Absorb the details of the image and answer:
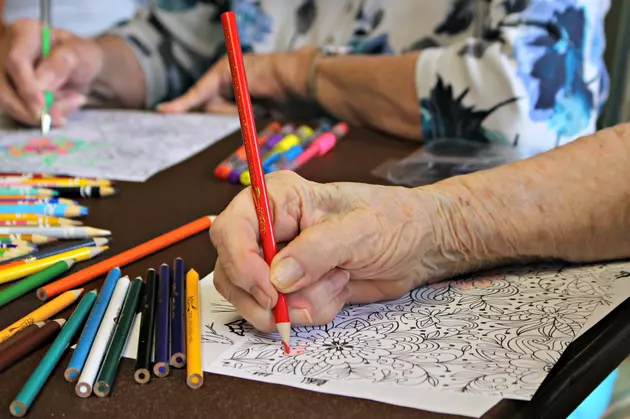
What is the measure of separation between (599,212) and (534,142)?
29 cm

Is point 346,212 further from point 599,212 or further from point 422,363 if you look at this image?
point 599,212

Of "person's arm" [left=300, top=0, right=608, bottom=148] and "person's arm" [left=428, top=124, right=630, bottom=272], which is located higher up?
"person's arm" [left=300, top=0, right=608, bottom=148]

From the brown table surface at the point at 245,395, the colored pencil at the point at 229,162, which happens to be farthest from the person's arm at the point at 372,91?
the brown table surface at the point at 245,395

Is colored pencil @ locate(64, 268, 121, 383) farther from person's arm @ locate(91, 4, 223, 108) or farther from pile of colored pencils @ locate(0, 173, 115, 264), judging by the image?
person's arm @ locate(91, 4, 223, 108)

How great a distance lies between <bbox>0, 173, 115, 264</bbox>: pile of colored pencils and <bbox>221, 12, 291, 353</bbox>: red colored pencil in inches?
9.3

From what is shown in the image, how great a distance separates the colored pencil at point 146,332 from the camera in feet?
1.45

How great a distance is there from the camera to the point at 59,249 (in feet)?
2.08

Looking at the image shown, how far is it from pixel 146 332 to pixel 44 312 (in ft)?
0.32

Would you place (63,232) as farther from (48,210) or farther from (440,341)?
Answer: (440,341)

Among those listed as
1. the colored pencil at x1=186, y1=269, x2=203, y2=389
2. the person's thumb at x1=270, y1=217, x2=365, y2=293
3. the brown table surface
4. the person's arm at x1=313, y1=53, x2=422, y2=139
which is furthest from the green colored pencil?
the person's arm at x1=313, y1=53, x2=422, y2=139

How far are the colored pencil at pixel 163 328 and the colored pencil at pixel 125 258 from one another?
6 centimetres

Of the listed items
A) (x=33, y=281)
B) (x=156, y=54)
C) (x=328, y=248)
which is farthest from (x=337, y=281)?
(x=156, y=54)

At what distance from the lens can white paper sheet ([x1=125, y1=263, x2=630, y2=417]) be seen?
427 millimetres

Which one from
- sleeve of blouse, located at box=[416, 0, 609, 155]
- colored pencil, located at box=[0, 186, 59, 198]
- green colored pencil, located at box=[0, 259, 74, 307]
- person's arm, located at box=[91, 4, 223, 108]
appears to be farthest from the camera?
person's arm, located at box=[91, 4, 223, 108]
